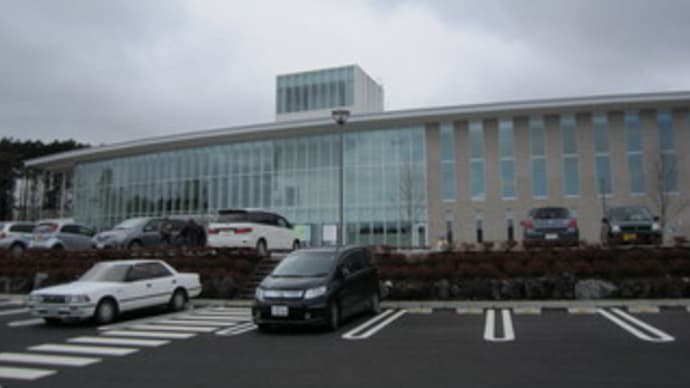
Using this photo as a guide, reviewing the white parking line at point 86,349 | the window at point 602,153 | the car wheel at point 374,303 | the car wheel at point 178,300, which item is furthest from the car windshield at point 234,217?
the window at point 602,153

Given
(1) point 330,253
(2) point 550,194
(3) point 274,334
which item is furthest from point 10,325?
(2) point 550,194

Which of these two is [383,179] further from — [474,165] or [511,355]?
[511,355]

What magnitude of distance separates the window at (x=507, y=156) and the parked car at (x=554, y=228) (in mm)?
18133

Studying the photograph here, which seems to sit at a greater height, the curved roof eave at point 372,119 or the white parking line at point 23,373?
the curved roof eave at point 372,119

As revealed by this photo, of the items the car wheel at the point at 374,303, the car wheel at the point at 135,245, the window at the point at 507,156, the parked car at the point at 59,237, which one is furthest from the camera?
the window at the point at 507,156

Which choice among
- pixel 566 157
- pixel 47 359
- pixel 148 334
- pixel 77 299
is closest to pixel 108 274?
pixel 77 299

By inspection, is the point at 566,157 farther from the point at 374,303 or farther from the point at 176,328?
the point at 176,328

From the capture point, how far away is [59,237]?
2508cm

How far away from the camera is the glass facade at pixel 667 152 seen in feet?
119

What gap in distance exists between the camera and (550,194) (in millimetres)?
37844

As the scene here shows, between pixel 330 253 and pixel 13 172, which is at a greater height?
pixel 13 172

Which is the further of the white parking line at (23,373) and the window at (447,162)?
the window at (447,162)

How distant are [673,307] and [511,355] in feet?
26.1

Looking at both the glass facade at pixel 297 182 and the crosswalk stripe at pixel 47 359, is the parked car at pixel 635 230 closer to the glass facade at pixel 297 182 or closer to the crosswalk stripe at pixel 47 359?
the crosswalk stripe at pixel 47 359
